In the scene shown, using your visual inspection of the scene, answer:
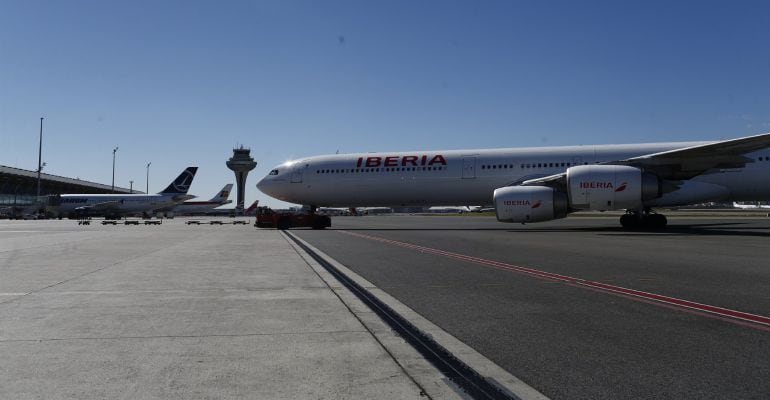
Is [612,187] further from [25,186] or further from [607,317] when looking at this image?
→ [25,186]

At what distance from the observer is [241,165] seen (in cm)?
16375

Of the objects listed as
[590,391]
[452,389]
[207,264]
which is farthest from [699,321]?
[207,264]

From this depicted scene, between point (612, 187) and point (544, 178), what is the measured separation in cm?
305

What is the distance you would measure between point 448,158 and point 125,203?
5145cm

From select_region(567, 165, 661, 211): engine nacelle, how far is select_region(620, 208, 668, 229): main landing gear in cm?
278

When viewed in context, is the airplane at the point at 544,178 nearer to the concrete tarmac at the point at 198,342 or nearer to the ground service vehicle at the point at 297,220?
the ground service vehicle at the point at 297,220

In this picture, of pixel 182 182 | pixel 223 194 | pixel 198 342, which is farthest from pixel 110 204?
pixel 198 342

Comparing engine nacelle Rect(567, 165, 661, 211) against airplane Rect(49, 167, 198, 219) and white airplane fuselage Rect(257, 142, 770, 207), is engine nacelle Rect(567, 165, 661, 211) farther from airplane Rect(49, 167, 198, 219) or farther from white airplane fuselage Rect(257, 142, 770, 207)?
airplane Rect(49, 167, 198, 219)

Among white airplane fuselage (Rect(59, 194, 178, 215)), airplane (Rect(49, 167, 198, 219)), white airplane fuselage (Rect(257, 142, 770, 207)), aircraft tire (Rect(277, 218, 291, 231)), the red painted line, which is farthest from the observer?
white airplane fuselage (Rect(59, 194, 178, 215))

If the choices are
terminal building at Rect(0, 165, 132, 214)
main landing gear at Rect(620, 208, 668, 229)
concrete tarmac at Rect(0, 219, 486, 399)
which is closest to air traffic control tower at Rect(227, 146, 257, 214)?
terminal building at Rect(0, 165, 132, 214)

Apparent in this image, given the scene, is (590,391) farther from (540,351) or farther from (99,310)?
(99,310)

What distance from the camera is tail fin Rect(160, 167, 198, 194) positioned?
68750 millimetres

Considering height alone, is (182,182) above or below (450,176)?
above

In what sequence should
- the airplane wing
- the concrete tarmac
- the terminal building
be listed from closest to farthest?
the concrete tarmac < the airplane wing < the terminal building
